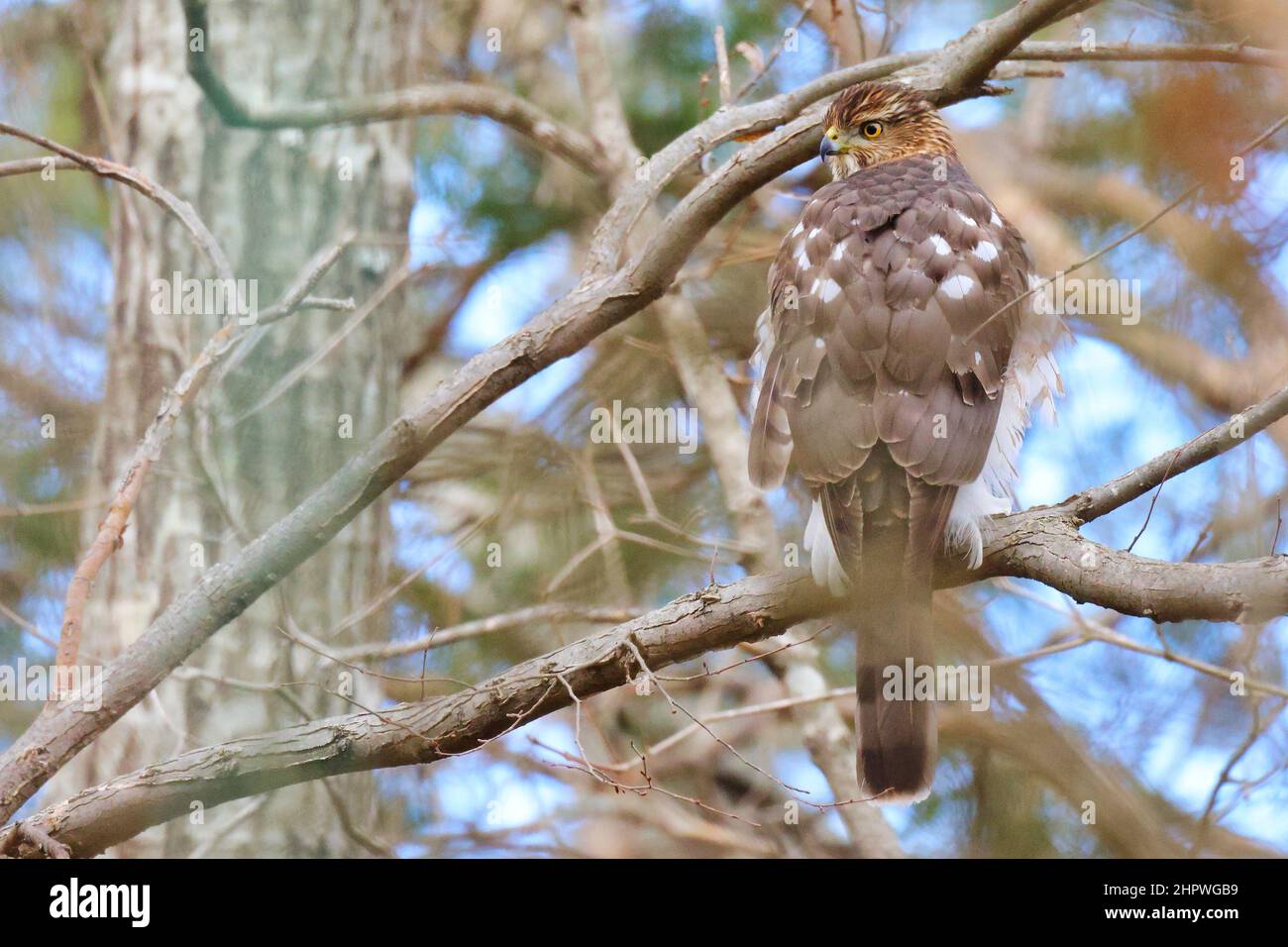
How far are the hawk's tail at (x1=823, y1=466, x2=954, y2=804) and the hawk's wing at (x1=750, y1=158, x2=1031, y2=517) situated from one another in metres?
0.09

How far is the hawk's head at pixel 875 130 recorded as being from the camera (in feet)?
15.5

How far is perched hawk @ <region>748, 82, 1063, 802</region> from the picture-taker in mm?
3555

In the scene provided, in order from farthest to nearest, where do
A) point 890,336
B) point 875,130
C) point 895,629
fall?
1. point 875,130
2. point 890,336
3. point 895,629

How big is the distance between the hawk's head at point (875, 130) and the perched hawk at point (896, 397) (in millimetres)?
492

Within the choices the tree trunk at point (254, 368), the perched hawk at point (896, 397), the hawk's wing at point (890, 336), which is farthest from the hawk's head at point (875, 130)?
the tree trunk at point (254, 368)

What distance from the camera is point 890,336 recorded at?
3721 mm

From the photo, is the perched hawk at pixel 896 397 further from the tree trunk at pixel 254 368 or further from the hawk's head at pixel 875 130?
the tree trunk at pixel 254 368

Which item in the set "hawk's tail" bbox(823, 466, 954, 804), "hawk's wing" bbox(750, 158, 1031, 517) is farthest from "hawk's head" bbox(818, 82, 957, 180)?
"hawk's tail" bbox(823, 466, 954, 804)

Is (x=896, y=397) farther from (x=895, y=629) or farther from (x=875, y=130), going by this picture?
(x=875, y=130)

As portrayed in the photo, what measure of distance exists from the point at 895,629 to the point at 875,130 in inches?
84.0

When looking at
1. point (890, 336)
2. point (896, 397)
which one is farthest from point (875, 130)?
point (896, 397)

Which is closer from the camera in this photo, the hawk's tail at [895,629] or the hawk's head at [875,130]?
the hawk's tail at [895,629]

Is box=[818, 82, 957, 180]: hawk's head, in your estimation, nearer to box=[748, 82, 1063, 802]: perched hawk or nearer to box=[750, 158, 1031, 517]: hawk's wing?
box=[748, 82, 1063, 802]: perched hawk

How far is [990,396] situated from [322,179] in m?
2.84
